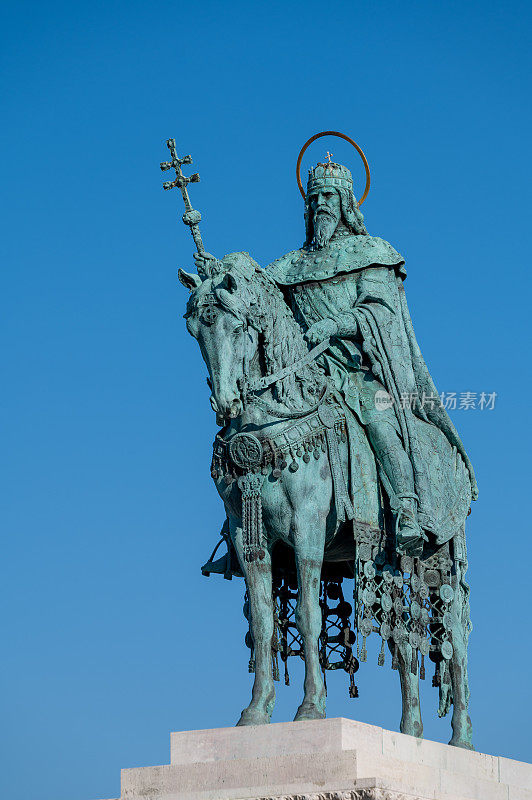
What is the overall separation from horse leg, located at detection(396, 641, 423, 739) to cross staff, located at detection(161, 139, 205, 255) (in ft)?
16.6

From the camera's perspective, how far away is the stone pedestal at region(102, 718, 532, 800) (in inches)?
602

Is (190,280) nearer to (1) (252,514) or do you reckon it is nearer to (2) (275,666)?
(1) (252,514)

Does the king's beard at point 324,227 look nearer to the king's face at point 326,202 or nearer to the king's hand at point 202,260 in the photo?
the king's face at point 326,202

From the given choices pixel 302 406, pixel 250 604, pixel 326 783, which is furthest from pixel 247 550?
pixel 326 783

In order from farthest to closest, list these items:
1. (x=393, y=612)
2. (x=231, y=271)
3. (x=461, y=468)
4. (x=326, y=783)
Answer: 1. (x=461, y=468)
2. (x=393, y=612)
3. (x=231, y=271)
4. (x=326, y=783)

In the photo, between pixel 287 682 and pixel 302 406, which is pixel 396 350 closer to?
pixel 302 406

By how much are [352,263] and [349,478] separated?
281 cm

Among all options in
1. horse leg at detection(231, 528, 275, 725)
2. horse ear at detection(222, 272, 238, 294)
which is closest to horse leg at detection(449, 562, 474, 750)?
horse leg at detection(231, 528, 275, 725)

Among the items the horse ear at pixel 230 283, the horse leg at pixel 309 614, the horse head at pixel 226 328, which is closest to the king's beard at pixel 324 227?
the horse head at pixel 226 328

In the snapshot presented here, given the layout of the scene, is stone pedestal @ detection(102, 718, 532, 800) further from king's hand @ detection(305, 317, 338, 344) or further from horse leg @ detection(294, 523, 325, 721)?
king's hand @ detection(305, 317, 338, 344)

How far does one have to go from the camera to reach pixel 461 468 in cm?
1944

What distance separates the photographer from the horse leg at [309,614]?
53.8 ft

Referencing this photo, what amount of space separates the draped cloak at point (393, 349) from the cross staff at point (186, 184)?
199 cm

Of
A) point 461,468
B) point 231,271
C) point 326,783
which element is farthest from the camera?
point 461,468
